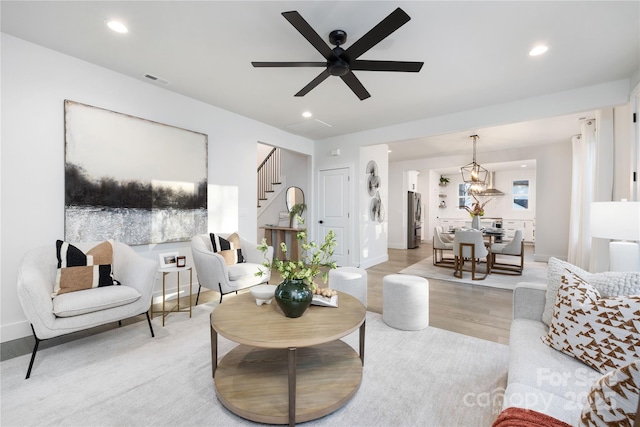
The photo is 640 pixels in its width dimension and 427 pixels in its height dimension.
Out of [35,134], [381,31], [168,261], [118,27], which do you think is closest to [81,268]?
[168,261]

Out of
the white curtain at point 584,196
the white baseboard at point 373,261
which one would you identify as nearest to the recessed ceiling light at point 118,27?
the white baseboard at point 373,261

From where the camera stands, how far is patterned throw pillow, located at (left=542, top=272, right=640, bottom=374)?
1.16 metres

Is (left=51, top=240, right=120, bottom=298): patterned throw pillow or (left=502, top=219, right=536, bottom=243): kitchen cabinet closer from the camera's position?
(left=51, top=240, right=120, bottom=298): patterned throw pillow

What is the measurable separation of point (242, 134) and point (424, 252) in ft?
19.1

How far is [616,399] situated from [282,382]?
58.0 inches

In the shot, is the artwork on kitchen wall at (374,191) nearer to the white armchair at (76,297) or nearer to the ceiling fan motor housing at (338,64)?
the ceiling fan motor housing at (338,64)

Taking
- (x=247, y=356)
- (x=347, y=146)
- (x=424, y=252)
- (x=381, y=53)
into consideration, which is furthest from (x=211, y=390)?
(x=424, y=252)

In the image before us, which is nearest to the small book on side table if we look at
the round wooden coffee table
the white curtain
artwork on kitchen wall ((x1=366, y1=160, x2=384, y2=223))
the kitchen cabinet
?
the round wooden coffee table

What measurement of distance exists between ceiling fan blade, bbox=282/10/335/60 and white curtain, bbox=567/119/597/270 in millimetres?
4791

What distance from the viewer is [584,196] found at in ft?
15.5

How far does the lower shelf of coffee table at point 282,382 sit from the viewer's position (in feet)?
4.82

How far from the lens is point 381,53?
8.78ft

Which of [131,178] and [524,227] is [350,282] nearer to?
[131,178]

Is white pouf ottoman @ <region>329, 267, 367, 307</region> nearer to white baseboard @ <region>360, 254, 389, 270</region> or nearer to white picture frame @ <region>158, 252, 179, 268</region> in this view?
white picture frame @ <region>158, 252, 179, 268</region>
